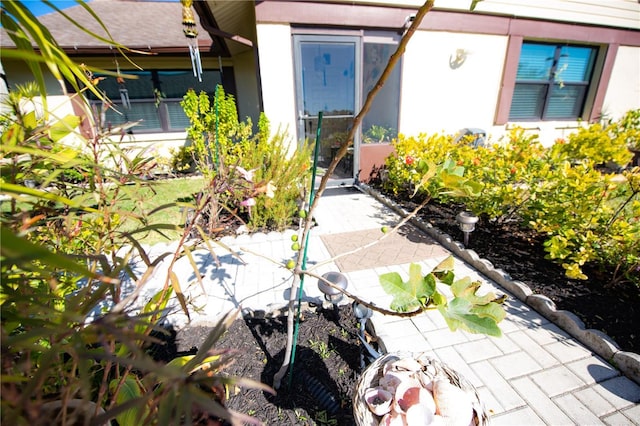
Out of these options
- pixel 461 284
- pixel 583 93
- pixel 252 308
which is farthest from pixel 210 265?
pixel 583 93

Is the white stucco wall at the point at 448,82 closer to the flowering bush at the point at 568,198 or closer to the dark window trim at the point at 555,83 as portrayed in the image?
the dark window trim at the point at 555,83

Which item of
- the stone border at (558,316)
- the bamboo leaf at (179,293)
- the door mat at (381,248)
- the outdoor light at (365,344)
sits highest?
the bamboo leaf at (179,293)

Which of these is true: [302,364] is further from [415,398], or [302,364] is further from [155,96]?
[155,96]

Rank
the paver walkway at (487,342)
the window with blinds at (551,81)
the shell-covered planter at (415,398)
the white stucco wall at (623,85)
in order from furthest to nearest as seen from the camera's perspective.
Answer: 1. the white stucco wall at (623,85)
2. the window with blinds at (551,81)
3. the paver walkway at (487,342)
4. the shell-covered planter at (415,398)

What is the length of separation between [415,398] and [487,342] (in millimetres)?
1299

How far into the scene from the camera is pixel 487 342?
1962 millimetres

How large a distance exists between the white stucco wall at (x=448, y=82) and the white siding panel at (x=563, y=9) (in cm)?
47

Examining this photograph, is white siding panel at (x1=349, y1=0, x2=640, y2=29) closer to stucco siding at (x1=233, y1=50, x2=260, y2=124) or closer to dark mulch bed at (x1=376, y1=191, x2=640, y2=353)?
stucco siding at (x1=233, y1=50, x2=260, y2=124)

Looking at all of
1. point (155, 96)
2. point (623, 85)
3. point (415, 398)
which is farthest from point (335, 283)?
point (623, 85)

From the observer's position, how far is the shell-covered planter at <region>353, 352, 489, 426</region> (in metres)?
0.97

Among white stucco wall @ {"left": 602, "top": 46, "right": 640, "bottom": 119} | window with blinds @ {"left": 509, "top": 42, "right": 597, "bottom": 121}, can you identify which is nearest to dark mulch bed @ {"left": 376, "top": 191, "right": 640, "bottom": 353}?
window with blinds @ {"left": 509, "top": 42, "right": 597, "bottom": 121}

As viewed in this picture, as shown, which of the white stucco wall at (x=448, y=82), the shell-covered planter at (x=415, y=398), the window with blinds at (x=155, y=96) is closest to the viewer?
the shell-covered planter at (x=415, y=398)

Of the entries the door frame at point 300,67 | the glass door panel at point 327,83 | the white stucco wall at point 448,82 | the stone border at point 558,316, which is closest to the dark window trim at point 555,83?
the white stucco wall at point 448,82

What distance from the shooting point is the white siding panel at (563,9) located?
16.9ft
